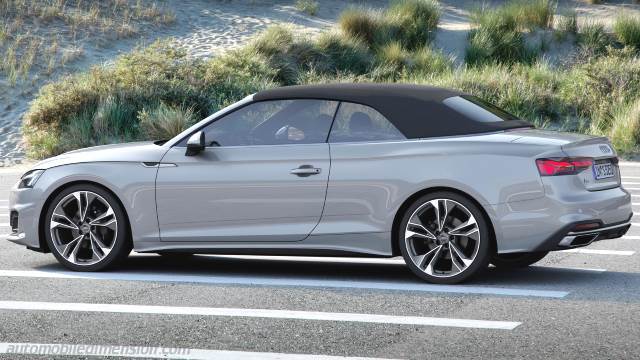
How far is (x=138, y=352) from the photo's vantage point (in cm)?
699

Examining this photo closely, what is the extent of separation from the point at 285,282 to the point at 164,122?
13.8 m

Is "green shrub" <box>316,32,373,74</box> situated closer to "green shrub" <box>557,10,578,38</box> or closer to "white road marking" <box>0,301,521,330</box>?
"green shrub" <box>557,10,578,38</box>

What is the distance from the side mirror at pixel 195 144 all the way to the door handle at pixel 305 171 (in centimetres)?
73

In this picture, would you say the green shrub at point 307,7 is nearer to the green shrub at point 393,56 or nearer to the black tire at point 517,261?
the green shrub at point 393,56

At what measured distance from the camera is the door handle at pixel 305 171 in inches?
364

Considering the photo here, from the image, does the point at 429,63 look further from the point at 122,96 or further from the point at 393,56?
the point at 122,96

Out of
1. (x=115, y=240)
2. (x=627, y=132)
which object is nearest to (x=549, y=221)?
(x=115, y=240)

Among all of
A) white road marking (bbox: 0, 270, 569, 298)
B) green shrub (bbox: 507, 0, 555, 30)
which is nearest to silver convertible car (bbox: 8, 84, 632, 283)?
white road marking (bbox: 0, 270, 569, 298)

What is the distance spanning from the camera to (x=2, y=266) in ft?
34.1

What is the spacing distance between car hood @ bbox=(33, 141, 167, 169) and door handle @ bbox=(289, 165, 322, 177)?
3.64 ft

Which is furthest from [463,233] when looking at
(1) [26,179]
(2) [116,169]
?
(1) [26,179]

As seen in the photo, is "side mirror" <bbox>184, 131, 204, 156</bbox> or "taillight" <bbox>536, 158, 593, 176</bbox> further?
"side mirror" <bbox>184, 131, 204, 156</bbox>

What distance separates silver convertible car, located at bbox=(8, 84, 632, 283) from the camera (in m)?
8.82

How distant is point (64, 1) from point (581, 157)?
2733 cm
